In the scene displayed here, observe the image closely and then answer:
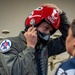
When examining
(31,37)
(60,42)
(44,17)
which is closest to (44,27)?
(44,17)

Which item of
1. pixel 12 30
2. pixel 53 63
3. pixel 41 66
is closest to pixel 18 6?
pixel 12 30

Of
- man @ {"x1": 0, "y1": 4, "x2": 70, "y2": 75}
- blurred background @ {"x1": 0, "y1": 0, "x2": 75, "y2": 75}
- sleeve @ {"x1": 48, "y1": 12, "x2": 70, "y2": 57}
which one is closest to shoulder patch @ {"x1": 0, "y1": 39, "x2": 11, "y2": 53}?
man @ {"x1": 0, "y1": 4, "x2": 70, "y2": 75}

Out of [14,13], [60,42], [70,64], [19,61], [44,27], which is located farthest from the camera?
[14,13]

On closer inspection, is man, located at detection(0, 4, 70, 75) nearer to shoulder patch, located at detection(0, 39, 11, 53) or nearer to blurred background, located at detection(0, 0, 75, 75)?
shoulder patch, located at detection(0, 39, 11, 53)

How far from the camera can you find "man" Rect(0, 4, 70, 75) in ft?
4.90

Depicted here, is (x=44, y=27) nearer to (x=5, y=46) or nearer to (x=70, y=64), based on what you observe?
(x=5, y=46)

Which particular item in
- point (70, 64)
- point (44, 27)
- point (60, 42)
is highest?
point (44, 27)

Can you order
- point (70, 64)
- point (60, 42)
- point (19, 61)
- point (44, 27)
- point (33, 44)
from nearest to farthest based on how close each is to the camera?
point (70, 64) < point (19, 61) < point (33, 44) < point (44, 27) < point (60, 42)

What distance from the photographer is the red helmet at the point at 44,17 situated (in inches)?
68.8

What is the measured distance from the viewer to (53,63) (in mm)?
3217

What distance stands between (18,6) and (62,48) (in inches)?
73.3

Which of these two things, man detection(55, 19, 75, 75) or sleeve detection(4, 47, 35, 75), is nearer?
man detection(55, 19, 75, 75)

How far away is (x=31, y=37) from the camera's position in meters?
1.60

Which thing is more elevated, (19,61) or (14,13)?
(14,13)
